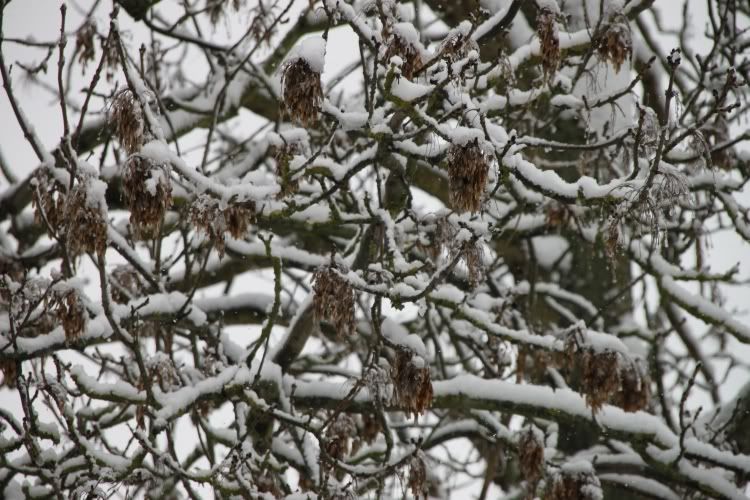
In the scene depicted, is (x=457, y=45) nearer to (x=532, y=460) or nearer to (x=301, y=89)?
(x=301, y=89)

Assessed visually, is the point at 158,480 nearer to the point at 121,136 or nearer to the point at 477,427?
the point at 121,136

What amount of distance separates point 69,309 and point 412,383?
55.0 inches

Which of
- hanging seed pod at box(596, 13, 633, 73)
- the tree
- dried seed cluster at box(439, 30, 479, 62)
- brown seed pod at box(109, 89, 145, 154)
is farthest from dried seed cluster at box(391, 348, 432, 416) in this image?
hanging seed pod at box(596, 13, 633, 73)

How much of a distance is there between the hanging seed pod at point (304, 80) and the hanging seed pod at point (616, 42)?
1301 millimetres

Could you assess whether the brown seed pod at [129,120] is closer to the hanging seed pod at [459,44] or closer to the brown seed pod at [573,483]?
the hanging seed pod at [459,44]

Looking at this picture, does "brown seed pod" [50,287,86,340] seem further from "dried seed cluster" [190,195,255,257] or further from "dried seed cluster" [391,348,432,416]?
"dried seed cluster" [391,348,432,416]

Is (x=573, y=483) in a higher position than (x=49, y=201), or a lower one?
lower

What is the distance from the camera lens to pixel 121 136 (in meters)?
2.66

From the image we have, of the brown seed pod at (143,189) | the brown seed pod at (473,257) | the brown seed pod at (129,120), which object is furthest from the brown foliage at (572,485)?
the brown seed pod at (129,120)

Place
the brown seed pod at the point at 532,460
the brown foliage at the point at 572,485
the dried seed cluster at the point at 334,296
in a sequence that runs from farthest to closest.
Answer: the brown seed pod at the point at 532,460 → the brown foliage at the point at 572,485 → the dried seed cluster at the point at 334,296

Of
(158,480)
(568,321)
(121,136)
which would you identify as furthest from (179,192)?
(568,321)

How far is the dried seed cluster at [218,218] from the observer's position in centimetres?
279

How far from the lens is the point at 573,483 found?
11.0 feet

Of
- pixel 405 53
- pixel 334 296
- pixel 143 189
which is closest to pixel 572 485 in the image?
pixel 334 296
